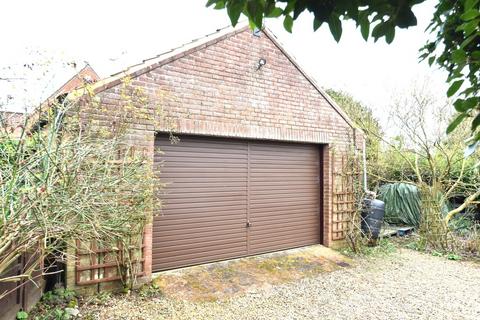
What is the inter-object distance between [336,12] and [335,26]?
0.05m

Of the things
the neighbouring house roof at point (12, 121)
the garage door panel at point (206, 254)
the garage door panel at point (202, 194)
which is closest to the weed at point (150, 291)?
the garage door panel at point (206, 254)

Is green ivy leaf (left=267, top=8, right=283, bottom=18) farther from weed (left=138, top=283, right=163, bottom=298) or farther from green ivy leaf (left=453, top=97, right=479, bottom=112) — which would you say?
weed (left=138, top=283, right=163, bottom=298)

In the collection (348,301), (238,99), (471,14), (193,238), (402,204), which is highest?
(238,99)

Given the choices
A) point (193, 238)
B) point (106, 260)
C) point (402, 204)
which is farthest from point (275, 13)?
point (402, 204)

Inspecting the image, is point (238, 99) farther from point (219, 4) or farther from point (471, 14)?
point (471, 14)

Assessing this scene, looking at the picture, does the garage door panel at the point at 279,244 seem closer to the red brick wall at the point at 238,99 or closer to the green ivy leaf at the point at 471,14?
the red brick wall at the point at 238,99

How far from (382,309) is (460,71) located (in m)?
4.31

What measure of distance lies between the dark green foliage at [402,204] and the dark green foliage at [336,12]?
10.2m

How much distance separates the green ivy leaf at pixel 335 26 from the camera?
1265mm

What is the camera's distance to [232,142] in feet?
20.4

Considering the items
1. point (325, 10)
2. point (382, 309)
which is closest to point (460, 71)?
point (325, 10)

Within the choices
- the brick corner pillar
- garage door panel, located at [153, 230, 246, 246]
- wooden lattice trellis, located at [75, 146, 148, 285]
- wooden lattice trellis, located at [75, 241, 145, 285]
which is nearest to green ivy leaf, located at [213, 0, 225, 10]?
wooden lattice trellis, located at [75, 146, 148, 285]

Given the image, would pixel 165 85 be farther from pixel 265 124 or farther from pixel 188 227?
pixel 188 227

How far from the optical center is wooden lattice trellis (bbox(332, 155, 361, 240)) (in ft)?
24.0
